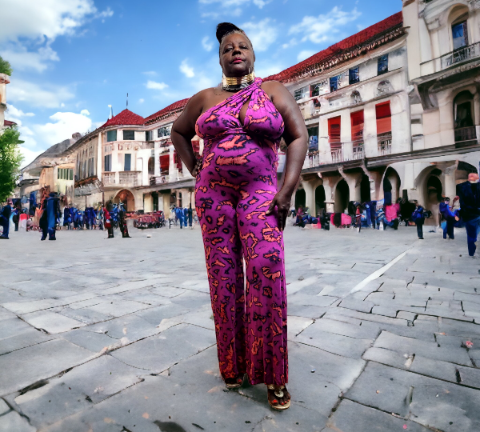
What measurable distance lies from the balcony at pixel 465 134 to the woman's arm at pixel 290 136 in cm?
1506

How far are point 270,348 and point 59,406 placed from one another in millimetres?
928

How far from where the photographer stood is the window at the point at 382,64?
630 inches

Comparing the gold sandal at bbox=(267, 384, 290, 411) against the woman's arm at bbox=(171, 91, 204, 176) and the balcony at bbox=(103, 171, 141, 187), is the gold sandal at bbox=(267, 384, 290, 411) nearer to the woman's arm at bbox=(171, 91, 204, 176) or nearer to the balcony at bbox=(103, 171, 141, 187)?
the woman's arm at bbox=(171, 91, 204, 176)

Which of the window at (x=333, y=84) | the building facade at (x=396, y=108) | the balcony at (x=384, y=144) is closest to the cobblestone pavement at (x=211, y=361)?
the building facade at (x=396, y=108)

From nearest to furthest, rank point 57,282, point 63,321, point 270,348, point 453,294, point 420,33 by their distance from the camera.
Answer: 1. point 270,348
2. point 63,321
3. point 453,294
4. point 57,282
5. point 420,33

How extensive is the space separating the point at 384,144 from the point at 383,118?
1.33 meters

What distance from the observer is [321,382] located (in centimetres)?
157

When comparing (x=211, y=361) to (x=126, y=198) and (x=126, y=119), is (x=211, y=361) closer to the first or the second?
(x=126, y=198)

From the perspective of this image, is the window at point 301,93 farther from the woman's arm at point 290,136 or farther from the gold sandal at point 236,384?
the gold sandal at point 236,384

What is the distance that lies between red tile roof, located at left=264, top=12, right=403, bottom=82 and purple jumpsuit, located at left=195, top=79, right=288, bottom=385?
58.6ft

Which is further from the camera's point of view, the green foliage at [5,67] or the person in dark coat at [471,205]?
the green foliage at [5,67]

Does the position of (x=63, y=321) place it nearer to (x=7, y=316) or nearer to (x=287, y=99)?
(x=7, y=316)

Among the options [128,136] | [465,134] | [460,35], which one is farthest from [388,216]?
[128,136]

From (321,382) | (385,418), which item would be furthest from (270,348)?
(385,418)
